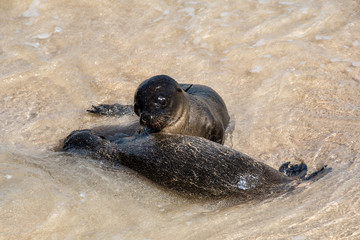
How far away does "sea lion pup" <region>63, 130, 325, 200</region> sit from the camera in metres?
4.46

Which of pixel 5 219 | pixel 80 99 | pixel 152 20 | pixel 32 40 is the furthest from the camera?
pixel 152 20

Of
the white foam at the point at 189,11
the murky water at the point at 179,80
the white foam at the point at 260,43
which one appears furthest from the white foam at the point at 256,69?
the white foam at the point at 189,11

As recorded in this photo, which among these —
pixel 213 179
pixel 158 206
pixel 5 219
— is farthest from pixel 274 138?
pixel 5 219

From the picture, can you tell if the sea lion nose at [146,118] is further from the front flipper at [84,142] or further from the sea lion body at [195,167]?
the front flipper at [84,142]

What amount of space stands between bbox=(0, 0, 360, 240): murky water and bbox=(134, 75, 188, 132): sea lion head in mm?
657

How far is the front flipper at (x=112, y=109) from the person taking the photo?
659 cm

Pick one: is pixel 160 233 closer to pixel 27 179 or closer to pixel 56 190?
pixel 56 190

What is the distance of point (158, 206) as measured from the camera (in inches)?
173

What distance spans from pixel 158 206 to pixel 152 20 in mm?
5059

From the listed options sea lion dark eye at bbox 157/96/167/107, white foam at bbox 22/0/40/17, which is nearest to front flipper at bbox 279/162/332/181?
sea lion dark eye at bbox 157/96/167/107

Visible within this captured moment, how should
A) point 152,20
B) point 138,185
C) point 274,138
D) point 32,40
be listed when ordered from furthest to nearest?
point 152,20 < point 32,40 < point 274,138 < point 138,185

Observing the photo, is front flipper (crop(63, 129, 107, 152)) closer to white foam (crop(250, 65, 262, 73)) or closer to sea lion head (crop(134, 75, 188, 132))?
sea lion head (crop(134, 75, 188, 132))

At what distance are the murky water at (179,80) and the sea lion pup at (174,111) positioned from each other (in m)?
0.50

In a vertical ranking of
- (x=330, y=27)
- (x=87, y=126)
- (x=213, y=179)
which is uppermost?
(x=330, y=27)
